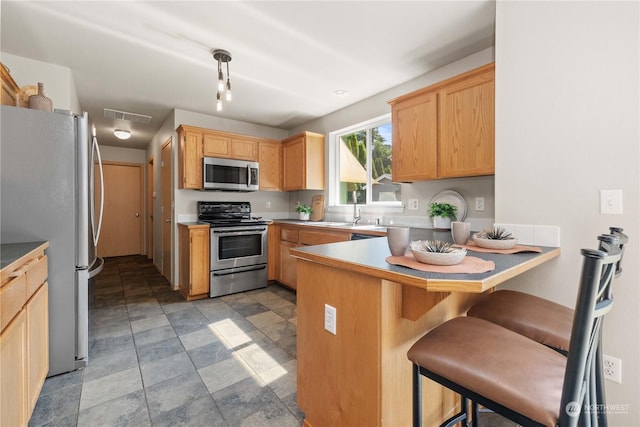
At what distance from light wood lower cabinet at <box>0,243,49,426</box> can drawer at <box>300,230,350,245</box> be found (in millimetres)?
2288

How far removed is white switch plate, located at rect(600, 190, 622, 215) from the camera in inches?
54.1

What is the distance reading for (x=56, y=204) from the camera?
189cm

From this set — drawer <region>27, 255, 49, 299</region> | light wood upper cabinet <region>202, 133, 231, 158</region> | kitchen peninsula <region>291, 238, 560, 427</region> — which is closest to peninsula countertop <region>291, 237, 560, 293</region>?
kitchen peninsula <region>291, 238, 560, 427</region>

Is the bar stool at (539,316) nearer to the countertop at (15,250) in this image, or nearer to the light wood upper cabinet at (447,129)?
the light wood upper cabinet at (447,129)

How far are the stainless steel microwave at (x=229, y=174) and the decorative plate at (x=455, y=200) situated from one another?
2.64 metres

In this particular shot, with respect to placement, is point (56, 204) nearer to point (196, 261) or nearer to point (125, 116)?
point (196, 261)

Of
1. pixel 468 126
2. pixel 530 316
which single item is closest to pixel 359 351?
pixel 530 316

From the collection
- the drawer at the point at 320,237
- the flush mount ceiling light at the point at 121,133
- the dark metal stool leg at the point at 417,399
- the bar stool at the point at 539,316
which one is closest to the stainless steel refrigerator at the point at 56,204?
the drawer at the point at 320,237

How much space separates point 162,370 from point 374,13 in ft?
9.64

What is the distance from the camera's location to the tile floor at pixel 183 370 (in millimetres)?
1571

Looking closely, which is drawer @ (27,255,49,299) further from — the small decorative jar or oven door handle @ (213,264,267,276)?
oven door handle @ (213,264,267,276)

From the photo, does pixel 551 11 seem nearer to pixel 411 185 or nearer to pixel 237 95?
pixel 411 185

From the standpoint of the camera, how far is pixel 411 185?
3068 mm

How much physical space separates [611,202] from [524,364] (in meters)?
1.12
